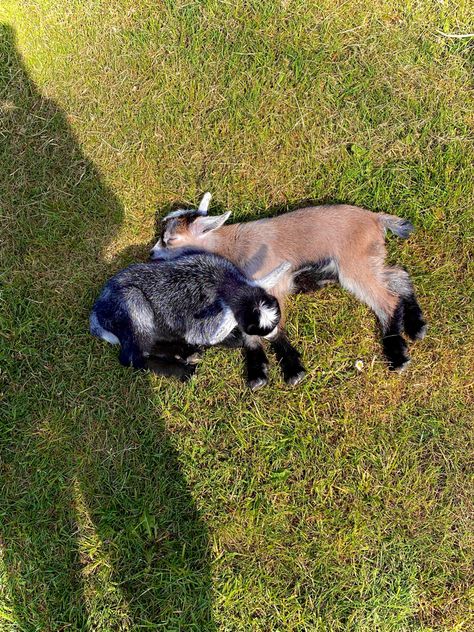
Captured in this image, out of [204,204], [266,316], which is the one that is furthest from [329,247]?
[204,204]

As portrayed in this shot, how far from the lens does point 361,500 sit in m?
3.59

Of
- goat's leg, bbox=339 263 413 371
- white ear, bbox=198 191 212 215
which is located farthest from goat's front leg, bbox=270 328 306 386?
white ear, bbox=198 191 212 215

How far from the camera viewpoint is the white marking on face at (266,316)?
327cm

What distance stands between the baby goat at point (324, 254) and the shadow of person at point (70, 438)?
3.76ft

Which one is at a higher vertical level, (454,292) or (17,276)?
(17,276)

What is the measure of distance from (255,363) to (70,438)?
69.0 inches

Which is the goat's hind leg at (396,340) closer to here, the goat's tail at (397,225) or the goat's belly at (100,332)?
the goat's tail at (397,225)

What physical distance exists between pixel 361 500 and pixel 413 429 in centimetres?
73

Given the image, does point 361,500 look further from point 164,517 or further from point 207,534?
point 164,517

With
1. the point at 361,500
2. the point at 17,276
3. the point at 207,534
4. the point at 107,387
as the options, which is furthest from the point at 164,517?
the point at 17,276

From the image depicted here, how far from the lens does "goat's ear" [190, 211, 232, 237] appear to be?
12.0ft

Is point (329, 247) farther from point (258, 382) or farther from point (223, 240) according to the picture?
point (258, 382)

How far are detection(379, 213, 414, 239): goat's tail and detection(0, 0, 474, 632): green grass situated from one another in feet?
0.57

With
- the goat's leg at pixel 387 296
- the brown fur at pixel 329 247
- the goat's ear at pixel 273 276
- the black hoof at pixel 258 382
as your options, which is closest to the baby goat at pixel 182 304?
the goat's ear at pixel 273 276
